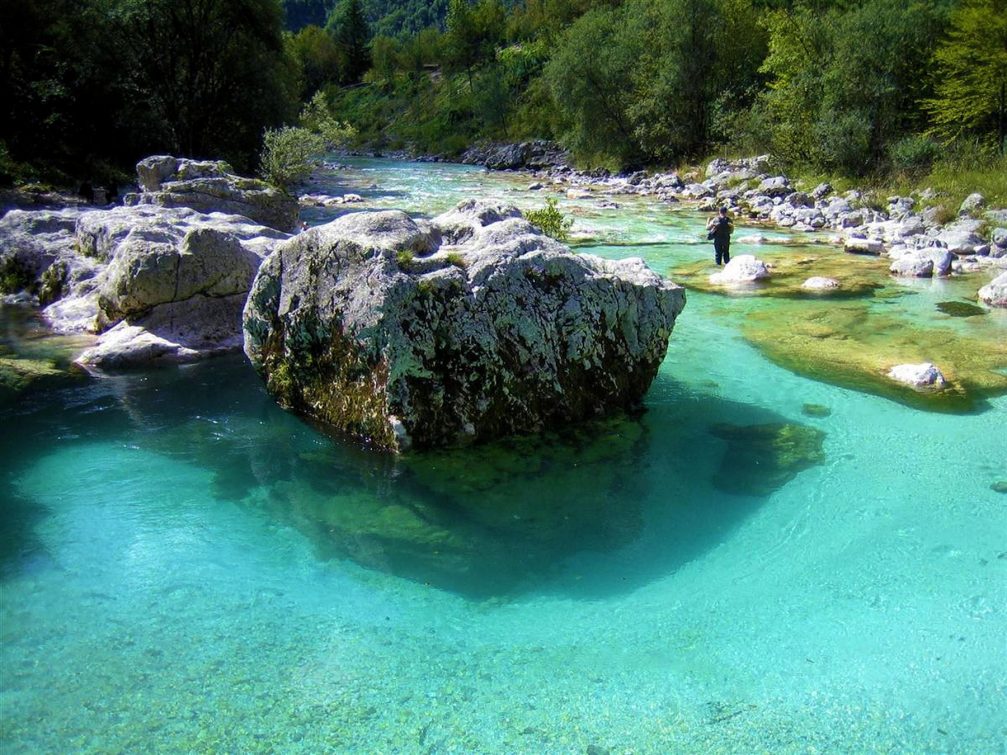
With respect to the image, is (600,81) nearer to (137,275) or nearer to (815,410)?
(137,275)

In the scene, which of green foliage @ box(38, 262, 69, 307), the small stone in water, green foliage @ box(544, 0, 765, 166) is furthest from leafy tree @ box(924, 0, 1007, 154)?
green foliage @ box(38, 262, 69, 307)

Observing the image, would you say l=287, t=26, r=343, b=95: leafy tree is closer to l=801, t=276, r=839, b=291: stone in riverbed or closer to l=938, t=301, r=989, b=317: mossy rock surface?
l=801, t=276, r=839, b=291: stone in riverbed

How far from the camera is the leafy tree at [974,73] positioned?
2836 centimetres

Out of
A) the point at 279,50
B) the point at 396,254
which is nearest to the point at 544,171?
the point at 279,50

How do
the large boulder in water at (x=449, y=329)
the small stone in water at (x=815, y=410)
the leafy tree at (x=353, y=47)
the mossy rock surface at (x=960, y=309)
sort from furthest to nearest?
the leafy tree at (x=353, y=47) < the mossy rock surface at (x=960, y=309) < the small stone in water at (x=815, y=410) < the large boulder in water at (x=449, y=329)

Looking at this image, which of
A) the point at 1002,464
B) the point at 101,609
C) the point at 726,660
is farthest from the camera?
the point at 1002,464

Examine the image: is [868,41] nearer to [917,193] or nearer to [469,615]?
[917,193]

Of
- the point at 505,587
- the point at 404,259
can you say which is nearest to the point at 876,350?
the point at 404,259

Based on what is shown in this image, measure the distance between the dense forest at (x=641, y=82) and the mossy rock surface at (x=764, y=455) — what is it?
83.7 feet

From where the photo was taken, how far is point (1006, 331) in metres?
13.6

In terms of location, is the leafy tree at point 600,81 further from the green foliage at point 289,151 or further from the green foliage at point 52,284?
the green foliage at point 52,284

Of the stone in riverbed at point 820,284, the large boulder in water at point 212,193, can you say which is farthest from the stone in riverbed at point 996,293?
the large boulder in water at point 212,193

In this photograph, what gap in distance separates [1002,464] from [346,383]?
25.8 ft

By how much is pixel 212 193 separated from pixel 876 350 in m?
16.8
